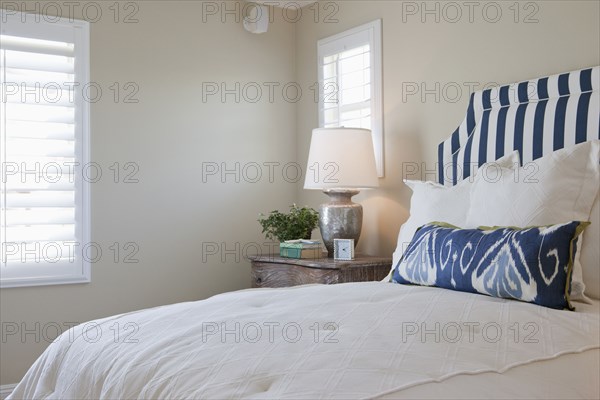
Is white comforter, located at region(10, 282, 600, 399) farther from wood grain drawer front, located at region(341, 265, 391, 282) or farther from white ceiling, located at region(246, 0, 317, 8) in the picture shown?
white ceiling, located at region(246, 0, 317, 8)

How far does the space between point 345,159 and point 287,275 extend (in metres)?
0.70

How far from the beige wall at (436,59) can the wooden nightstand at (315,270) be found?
1.10ft

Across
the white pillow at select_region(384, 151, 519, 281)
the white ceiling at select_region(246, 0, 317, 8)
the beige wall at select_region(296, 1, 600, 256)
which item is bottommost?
the white pillow at select_region(384, 151, 519, 281)

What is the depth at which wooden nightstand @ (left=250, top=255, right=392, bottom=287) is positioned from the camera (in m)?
3.49

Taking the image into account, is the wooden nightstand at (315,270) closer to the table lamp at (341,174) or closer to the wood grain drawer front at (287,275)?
the wood grain drawer front at (287,275)

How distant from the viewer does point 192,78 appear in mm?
4250

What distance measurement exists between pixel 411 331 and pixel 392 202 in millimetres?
2166

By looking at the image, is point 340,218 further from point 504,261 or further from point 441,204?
point 504,261

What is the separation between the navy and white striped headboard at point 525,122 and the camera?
273 cm

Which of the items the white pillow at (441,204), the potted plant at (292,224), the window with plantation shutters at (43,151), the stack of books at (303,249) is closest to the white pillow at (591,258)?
the white pillow at (441,204)

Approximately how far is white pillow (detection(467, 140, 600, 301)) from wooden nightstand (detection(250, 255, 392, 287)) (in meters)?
1.04

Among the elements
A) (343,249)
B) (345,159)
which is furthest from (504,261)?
(345,159)

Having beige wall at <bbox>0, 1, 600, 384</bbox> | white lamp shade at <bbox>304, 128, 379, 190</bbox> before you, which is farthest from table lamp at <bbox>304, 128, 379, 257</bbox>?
beige wall at <bbox>0, 1, 600, 384</bbox>

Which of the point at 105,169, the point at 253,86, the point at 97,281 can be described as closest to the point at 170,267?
the point at 97,281
